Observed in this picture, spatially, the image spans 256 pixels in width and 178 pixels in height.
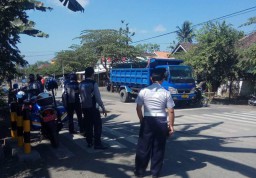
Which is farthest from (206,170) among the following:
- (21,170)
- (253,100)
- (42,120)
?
(253,100)

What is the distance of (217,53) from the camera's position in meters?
20.6

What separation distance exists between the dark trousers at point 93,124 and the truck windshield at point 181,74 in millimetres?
10887

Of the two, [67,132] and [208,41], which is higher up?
[208,41]

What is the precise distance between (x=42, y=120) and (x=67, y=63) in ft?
162

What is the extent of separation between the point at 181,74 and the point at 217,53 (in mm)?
3395

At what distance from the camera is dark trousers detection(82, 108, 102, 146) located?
7.69m

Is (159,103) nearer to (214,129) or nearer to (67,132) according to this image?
(67,132)

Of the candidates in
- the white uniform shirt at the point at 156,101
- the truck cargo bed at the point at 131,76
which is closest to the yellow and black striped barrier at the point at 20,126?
the white uniform shirt at the point at 156,101

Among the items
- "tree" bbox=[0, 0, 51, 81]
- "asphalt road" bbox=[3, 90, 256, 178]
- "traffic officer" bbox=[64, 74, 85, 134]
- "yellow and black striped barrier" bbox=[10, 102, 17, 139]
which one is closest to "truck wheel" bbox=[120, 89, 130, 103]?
"tree" bbox=[0, 0, 51, 81]

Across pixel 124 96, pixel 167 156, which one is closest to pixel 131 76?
pixel 124 96

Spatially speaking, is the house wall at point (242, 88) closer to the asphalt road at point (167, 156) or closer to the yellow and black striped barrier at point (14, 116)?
the asphalt road at point (167, 156)

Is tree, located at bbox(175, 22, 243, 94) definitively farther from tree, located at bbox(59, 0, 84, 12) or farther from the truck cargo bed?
tree, located at bbox(59, 0, 84, 12)

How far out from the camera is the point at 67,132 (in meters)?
10.0

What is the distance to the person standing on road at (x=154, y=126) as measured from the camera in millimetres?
5637
